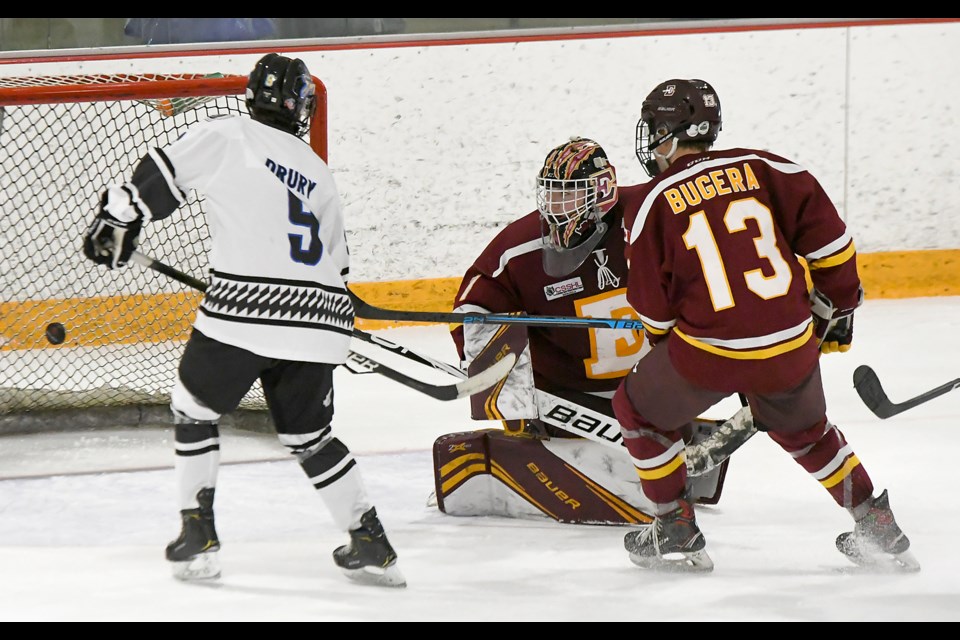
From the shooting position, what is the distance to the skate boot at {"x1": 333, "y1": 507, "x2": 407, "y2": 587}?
89.7 inches

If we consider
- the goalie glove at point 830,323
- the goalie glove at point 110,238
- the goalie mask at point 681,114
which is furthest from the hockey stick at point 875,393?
the goalie glove at point 110,238

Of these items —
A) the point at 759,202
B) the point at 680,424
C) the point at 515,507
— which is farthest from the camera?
the point at 515,507

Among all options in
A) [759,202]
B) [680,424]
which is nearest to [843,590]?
[680,424]

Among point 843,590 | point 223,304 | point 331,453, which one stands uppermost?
point 223,304

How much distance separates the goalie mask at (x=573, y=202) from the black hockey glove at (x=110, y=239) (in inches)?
34.4

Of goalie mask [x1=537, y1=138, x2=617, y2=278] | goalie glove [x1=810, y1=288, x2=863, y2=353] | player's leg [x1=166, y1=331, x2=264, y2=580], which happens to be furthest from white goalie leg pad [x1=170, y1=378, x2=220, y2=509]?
goalie glove [x1=810, y1=288, x2=863, y2=353]

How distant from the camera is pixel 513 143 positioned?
15.9 feet

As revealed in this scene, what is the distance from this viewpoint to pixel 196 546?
2271mm

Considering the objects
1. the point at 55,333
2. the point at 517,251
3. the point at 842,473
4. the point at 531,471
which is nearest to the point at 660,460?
the point at 842,473

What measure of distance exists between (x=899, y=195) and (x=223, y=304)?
3.59 metres

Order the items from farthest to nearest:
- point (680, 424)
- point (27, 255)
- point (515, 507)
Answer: point (27, 255) → point (515, 507) → point (680, 424)

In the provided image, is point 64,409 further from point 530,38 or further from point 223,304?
point 530,38

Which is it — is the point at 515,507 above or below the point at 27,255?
below

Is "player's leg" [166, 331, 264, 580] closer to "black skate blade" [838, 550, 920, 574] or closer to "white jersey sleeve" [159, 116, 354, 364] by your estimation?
"white jersey sleeve" [159, 116, 354, 364]
